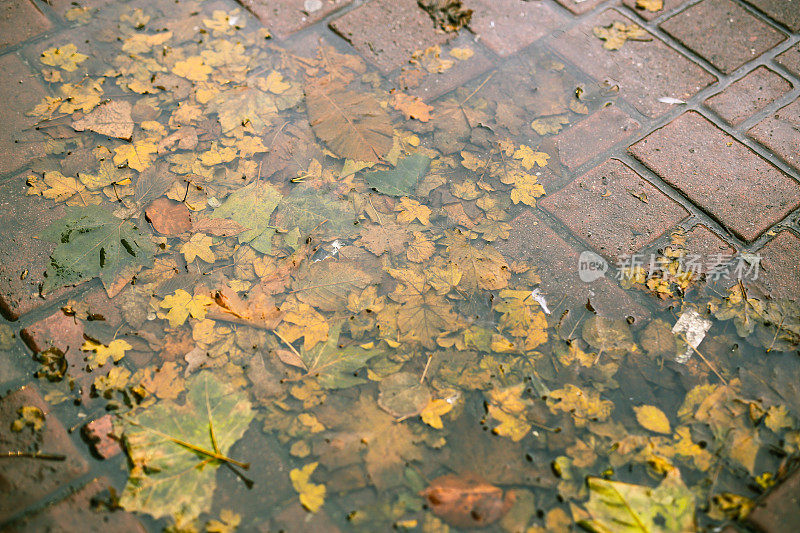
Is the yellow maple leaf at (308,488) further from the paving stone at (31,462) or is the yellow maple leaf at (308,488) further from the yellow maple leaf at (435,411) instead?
the paving stone at (31,462)

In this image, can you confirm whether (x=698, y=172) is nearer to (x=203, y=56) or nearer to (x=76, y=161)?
(x=203, y=56)

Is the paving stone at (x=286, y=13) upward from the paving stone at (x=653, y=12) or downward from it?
upward

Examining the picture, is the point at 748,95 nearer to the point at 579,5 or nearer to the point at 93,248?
the point at 579,5

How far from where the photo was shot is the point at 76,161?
2346 millimetres

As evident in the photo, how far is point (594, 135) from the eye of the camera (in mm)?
2520

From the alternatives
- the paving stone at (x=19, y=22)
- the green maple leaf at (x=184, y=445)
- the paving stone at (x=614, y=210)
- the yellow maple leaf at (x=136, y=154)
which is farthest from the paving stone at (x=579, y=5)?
the paving stone at (x=19, y=22)

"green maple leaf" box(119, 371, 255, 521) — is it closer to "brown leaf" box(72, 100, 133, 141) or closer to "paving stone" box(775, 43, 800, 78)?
"brown leaf" box(72, 100, 133, 141)

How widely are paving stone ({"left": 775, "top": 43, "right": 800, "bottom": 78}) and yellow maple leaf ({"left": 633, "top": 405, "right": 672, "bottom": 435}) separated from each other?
1.98 meters

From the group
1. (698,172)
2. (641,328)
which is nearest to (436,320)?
(641,328)

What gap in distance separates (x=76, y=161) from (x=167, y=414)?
1.25m

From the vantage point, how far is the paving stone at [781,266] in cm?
210

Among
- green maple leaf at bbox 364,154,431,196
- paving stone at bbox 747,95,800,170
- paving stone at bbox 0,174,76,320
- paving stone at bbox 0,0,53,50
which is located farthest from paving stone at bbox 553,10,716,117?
paving stone at bbox 0,0,53,50

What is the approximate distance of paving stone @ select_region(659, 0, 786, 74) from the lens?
9.07 ft

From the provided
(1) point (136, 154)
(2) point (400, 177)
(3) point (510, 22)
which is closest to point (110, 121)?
(1) point (136, 154)
